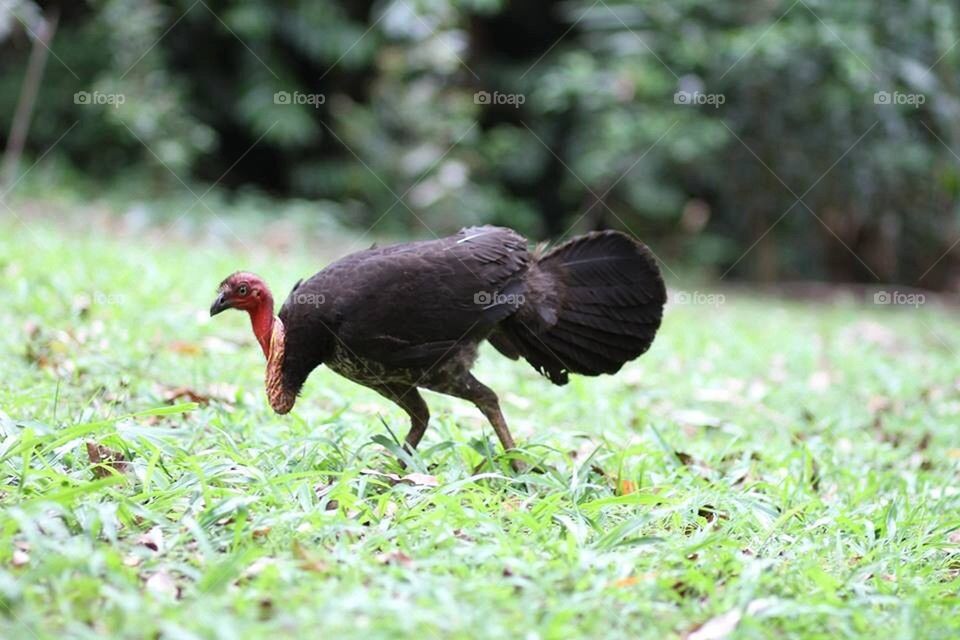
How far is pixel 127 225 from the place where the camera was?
30.7 feet

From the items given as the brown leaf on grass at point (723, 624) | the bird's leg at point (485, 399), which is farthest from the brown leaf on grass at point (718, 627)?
the bird's leg at point (485, 399)

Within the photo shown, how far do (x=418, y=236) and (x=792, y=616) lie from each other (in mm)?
8687

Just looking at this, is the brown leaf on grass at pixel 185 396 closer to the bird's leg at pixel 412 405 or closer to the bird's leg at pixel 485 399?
the bird's leg at pixel 412 405

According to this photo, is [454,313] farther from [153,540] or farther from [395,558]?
[153,540]

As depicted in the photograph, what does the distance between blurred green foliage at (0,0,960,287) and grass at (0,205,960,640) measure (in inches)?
201

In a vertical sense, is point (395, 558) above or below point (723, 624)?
above

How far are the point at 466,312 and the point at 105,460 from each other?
1324 millimetres

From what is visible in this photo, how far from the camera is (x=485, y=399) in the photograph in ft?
12.7

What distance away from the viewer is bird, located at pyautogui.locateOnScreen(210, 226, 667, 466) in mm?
3615

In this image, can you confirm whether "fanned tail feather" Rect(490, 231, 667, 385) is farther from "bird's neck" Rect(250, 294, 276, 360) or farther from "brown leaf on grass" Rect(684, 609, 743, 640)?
"brown leaf on grass" Rect(684, 609, 743, 640)

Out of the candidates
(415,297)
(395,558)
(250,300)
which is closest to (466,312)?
(415,297)

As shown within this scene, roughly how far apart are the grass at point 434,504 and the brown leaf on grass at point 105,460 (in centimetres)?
1

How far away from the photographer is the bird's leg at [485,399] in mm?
3834

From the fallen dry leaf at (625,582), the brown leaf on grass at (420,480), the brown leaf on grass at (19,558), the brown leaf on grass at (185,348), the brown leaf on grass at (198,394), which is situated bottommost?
the fallen dry leaf at (625,582)
